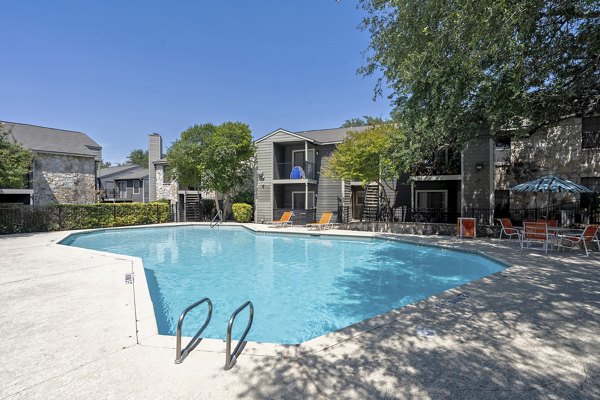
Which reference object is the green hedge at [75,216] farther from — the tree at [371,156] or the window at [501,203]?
the window at [501,203]

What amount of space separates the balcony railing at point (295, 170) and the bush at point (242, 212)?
3.31m

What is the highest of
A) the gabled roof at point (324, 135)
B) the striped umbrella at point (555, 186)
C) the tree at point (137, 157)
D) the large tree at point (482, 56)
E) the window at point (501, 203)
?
the tree at point (137, 157)

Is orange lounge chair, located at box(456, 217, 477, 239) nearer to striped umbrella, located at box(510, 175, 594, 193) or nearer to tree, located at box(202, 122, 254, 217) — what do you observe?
striped umbrella, located at box(510, 175, 594, 193)

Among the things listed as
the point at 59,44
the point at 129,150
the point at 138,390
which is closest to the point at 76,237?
the point at 59,44

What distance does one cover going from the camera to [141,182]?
33.7 metres

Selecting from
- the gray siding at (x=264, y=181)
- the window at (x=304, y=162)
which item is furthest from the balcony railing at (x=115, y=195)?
the window at (x=304, y=162)

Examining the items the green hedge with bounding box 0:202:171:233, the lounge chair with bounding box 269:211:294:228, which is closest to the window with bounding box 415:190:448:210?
the lounge chair with bounding box 269:211:294:228

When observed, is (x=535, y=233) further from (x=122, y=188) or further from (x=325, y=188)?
(x=122, y=188)

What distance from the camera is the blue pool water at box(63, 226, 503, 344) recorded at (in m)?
5.59

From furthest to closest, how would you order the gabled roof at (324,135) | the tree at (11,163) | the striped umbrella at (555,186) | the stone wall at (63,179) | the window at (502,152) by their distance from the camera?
the stone wall at (63,179) < the gabled roof at (324,135) < the window at (502,152) < the tree at (11,163) < the striped umbrella at (555,186)

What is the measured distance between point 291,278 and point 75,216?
16079mm

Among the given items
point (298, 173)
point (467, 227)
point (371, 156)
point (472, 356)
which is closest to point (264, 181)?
point (298, 173)

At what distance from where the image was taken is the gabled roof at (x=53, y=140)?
75.5 ft

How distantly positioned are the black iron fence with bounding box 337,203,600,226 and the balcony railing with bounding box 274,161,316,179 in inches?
130
